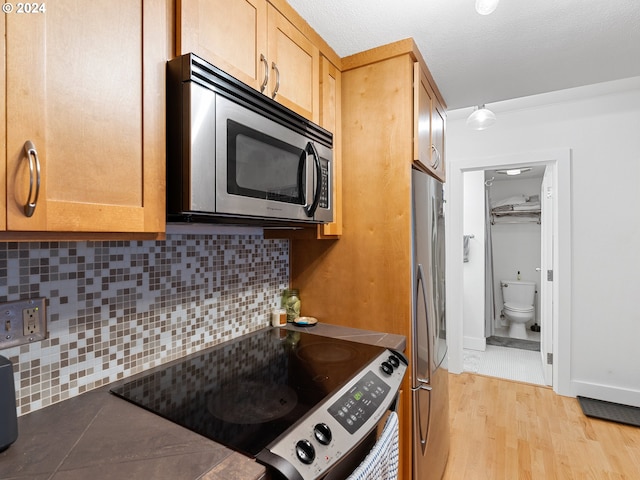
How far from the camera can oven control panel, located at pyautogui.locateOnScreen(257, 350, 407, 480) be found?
75 centimetres

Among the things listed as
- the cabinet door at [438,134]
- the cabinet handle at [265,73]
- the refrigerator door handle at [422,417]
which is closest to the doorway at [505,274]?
the cabinet door at [438,134]

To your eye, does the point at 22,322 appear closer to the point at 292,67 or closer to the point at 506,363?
the point at 292,67

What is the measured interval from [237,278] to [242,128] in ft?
2.45

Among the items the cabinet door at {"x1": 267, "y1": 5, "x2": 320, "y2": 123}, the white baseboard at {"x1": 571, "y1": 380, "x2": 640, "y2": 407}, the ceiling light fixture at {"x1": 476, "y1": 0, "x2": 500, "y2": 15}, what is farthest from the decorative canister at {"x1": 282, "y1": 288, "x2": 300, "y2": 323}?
the white baseboard at {"x1": 571, "y1": 380, "x2": 640, "y2": 407}

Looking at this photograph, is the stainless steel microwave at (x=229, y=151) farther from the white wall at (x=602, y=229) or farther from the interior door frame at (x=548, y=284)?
the interior door frame at (x=548, y=284)

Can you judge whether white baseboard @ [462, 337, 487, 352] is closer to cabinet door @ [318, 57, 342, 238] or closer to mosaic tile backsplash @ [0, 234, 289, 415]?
cabinet door @ [318, 57, 342, 238]

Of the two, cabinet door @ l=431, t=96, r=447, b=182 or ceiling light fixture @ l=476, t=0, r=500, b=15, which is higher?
ceiling light fixture @ l=476, t=0, r=500, b=15

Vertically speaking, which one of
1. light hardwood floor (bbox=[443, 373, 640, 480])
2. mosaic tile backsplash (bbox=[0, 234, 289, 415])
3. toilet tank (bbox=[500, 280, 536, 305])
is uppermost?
mosaic tile backsplash (bbox=[0, 234, 289, 415])

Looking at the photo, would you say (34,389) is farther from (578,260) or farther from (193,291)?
(578,260)

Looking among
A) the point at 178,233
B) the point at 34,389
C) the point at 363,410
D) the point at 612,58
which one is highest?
the point at 612,58

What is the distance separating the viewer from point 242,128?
1.02m

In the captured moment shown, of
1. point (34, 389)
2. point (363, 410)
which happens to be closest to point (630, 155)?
point (363, 410)

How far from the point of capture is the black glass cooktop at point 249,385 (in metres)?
0.86

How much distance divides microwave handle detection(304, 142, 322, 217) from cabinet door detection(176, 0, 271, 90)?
0.89ft
